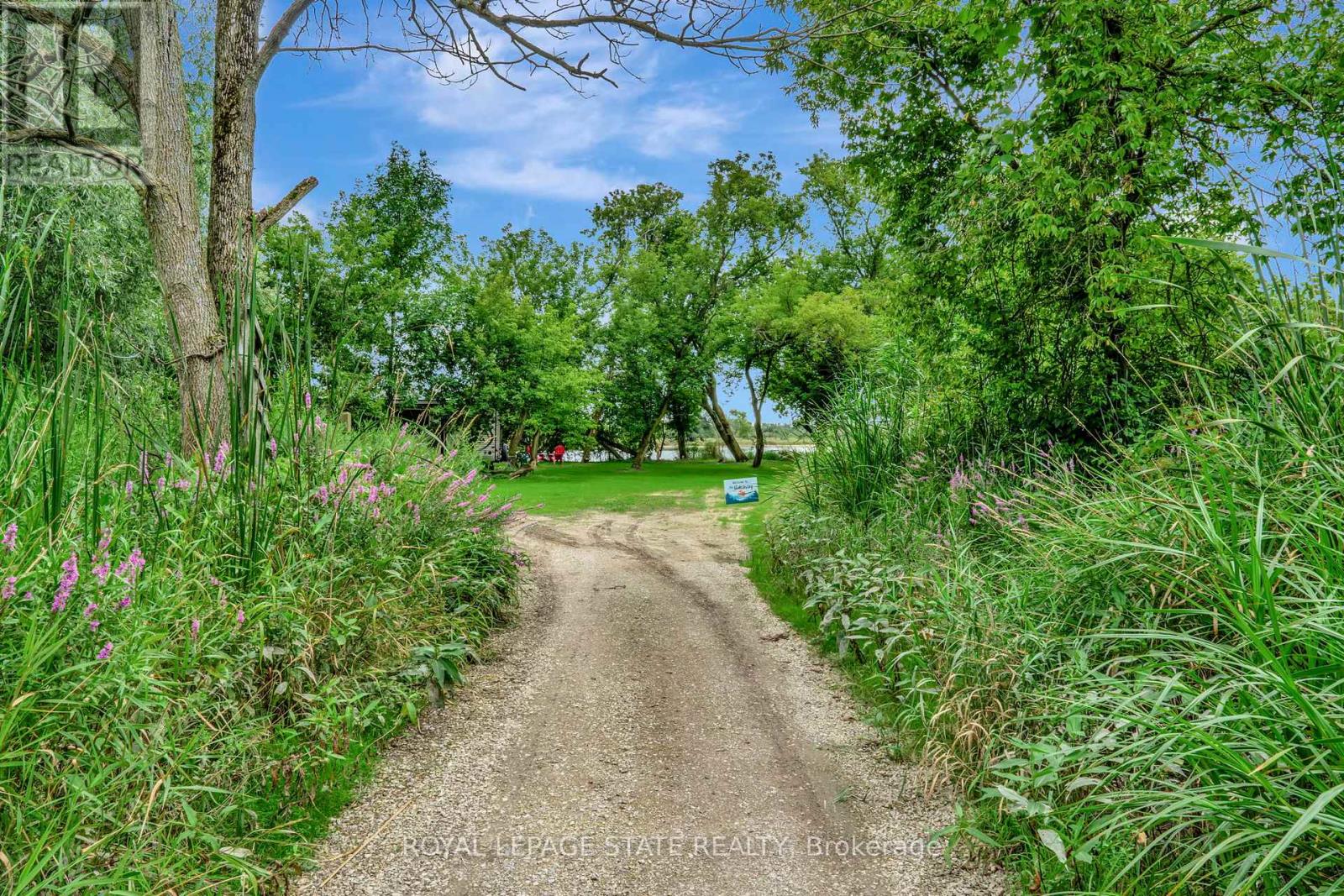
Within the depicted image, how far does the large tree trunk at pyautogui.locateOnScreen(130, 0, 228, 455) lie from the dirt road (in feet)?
10.7

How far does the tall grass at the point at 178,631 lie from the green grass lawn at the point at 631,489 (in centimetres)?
366

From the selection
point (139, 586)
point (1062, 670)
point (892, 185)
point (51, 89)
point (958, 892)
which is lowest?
point (958, 892)

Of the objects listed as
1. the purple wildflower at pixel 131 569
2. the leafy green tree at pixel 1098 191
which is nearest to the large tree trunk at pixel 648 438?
the leafy green tree at pixel 1098 191

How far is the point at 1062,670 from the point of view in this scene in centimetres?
265

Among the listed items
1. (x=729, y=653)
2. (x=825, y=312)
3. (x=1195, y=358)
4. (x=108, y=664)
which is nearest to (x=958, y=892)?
(x=729, y=653)

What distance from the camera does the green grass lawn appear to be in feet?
40.1

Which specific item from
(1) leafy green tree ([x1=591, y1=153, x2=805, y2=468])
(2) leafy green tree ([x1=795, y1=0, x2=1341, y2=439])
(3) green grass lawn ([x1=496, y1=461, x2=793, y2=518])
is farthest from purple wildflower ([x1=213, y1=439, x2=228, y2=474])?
(1) leafy green tree ([x1=591, y1=153, x2=805, y2=468])

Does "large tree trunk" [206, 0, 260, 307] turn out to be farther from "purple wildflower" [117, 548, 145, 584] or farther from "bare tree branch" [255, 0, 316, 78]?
"purple wildflower" [117, 548, 145, 584]

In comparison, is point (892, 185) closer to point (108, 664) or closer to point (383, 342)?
point (108, 664)

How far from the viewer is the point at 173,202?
5289 millimetres

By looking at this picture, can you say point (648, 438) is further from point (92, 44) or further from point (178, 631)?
point (178, 631)

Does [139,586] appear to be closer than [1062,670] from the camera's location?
Yes

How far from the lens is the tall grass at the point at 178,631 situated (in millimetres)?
2020

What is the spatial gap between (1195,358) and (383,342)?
67.3 feet
